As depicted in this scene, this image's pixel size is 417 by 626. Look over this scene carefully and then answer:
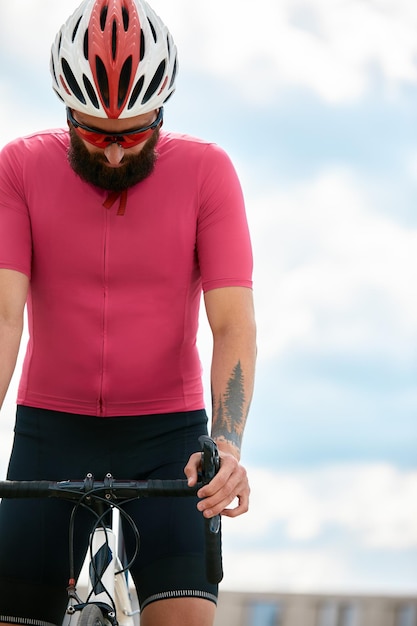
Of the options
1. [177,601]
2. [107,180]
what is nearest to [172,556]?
[177,601]

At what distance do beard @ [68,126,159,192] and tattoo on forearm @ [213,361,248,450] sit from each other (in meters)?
0.77

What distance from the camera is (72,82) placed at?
11.3ft

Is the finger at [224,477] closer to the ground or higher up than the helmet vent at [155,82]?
closer to the ground

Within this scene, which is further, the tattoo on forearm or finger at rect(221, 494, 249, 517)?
the tattoo on forearm

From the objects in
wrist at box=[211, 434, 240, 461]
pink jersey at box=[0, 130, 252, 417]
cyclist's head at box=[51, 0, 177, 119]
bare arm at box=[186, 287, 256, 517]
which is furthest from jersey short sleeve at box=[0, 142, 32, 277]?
wrist at box=[211, 434, 240, 461]

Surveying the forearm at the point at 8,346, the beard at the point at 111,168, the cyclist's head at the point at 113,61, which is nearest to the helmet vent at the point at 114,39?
the cyclist's head at the point at 113,61

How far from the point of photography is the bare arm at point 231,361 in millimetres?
3084

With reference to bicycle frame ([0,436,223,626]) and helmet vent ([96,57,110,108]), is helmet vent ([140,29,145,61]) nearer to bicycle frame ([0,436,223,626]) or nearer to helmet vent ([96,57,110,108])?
helmet vent ([96,57,110,108])

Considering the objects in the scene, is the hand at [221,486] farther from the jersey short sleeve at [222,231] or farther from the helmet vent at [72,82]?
the helmet vent at [72,82]

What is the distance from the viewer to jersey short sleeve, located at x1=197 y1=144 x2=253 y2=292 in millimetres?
3371

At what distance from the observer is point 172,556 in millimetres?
3162

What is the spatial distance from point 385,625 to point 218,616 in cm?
101

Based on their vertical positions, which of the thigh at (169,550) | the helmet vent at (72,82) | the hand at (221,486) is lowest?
the thigh at (169,550)

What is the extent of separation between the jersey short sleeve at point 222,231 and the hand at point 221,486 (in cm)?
89
